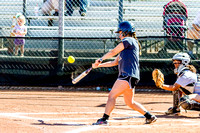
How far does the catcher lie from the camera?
6.32 metres

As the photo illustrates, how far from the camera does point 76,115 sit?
21.2 feet

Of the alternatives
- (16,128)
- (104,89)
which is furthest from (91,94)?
(16,128)

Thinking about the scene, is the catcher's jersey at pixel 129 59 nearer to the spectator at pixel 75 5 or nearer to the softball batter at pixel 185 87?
the softball batter at pixel 185 87

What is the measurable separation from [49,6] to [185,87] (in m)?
7.38

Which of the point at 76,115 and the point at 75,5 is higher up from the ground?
the point at 75,5

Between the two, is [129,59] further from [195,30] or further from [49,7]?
[49,7]

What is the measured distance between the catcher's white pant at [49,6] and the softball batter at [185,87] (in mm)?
6702

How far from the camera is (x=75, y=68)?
10.6 meters

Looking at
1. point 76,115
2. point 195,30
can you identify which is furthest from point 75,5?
point 76,115

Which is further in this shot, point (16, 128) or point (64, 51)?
point (64, 51)

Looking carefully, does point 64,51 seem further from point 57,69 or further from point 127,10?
point 127,10

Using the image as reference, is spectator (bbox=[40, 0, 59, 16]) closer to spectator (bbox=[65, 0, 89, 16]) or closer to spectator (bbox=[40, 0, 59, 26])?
spectator (bbox=[40, 0, 59, 26])

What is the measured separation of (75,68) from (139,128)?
5548 mm

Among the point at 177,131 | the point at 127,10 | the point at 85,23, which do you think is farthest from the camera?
the point at 127,10
